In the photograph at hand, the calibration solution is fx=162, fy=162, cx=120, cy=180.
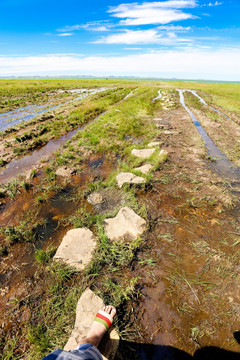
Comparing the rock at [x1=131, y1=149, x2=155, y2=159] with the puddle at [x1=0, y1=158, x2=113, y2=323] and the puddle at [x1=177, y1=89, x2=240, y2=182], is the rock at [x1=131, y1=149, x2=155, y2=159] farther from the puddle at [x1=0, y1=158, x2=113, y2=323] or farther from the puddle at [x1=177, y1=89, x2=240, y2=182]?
the puddle at [x1=177, y1=89, x2=240, y2=182]

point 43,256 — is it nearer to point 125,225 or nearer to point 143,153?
point 125,225

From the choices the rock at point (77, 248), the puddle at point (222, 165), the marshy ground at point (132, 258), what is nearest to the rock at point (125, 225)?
the marshy ground at point (132, 258)

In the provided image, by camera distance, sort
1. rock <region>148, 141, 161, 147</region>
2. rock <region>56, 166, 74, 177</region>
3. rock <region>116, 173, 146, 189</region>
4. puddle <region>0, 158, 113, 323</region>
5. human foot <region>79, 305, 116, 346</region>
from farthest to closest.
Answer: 1. rock <region>148, 141, 161, 147</region>
2. rock <region>56, 166, 74, 177</region>
3. rock <region>116, 173, 146, 189</region>
4. puddle <region>0, 158, 113, 323</region>
5. human foot <region>79, 305, 116, 346</region>

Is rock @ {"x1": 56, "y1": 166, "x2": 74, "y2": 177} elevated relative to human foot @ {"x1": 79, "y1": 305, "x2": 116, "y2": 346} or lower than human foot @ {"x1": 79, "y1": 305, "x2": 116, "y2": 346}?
elevated

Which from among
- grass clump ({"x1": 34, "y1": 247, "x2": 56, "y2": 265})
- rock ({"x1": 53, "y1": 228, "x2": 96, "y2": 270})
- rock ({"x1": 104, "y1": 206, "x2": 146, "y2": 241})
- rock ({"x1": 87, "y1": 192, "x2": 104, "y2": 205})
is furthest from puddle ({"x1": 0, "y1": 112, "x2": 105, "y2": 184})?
rock ({"x1": 104, "y1": 206, "x2": 146, "y2": 241})

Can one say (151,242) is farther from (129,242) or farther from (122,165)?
(122,165)

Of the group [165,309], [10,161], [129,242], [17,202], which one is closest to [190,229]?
[129,242]
